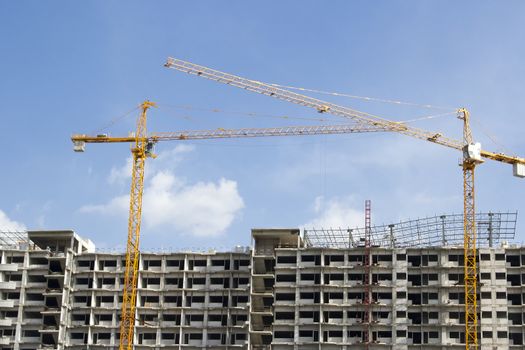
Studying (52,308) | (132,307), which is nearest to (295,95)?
(132,307)

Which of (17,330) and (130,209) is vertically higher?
(130,209)

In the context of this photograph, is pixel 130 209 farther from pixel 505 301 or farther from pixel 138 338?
pixel 505 301

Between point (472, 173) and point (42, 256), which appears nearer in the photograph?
point (472, 173)

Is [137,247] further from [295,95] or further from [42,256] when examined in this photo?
[295,95]

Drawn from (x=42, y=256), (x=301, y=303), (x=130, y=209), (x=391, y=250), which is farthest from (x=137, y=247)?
(x=391, y=250)

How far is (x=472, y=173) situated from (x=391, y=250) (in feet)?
67.3

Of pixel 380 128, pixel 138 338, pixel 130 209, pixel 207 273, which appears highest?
pixel 380 128

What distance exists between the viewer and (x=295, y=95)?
16775 centimetres

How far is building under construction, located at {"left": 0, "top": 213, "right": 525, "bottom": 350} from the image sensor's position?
160m

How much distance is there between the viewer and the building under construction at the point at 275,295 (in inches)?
6284

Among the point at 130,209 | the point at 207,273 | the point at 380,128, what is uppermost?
the point at 380,128

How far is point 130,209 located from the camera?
166375mm

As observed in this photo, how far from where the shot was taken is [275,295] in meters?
165

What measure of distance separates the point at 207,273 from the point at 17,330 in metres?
37.3
